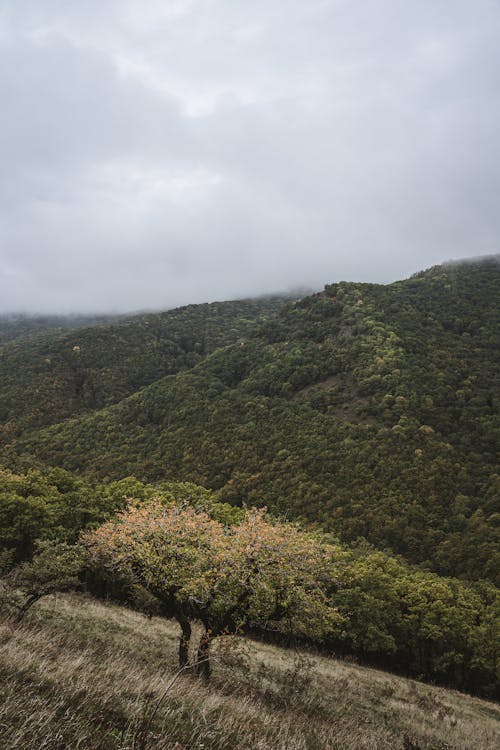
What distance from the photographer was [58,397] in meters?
137

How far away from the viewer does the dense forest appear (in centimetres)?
4112

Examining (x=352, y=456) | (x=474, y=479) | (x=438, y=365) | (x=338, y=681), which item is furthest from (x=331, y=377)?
(x=338, y=681)

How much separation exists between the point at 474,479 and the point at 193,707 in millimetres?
86353

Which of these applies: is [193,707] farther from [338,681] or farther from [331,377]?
[331,377]

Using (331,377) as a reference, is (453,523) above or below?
below

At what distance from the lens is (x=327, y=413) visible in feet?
365

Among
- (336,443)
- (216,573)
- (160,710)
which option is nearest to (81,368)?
(336,443)

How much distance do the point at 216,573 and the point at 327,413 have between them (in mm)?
97242

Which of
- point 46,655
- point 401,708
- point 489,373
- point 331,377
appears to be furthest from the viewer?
point 331,377

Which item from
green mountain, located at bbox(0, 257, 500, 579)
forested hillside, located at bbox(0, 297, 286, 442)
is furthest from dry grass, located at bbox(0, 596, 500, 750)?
forested hillside, located at bbox(0, 297, 286, 442)

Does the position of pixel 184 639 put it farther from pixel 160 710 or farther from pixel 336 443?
pixel 336 443

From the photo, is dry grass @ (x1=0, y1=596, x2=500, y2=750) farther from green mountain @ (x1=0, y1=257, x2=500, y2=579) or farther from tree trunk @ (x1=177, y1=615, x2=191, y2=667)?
green mountain @ (x1=0, y1=257, x2=500, y2=579)

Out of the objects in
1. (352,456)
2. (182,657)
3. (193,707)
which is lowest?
(352,456)

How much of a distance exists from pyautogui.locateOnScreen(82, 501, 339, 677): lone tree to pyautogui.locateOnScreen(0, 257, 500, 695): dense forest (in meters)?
2.26
